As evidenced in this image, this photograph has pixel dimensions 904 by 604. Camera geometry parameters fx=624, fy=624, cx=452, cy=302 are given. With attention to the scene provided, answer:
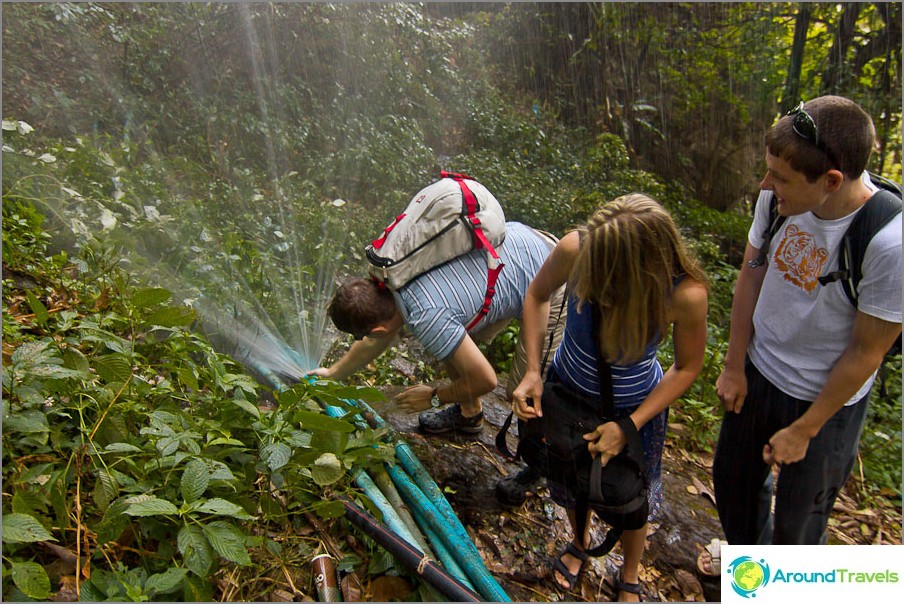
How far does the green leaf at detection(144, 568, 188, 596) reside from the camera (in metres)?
1.86

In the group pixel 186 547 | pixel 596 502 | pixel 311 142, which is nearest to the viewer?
pixel 186 547

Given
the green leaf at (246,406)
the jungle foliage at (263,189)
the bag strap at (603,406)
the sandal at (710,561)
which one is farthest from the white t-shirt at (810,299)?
the green leaf at (246,406)

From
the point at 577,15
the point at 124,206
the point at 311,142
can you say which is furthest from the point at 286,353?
the point at 577,15

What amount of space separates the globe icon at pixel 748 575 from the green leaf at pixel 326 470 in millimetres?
1430

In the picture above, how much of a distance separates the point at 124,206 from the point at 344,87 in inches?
119

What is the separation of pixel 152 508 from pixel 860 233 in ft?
7.29

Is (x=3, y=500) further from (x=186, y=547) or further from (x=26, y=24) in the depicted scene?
(x=26, y=24)

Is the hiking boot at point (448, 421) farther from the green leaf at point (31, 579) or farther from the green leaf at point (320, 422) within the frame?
the green leaf at point (31, 579)

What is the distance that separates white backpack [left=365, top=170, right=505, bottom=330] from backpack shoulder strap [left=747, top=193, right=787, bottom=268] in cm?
101

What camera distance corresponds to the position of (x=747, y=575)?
2102 mm

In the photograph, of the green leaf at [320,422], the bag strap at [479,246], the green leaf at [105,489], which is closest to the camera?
the green leaf at [105,489]

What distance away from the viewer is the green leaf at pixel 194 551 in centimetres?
188

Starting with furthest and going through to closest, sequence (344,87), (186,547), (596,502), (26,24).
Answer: (344,87) < (26,24) < (596,502) < (186,547)

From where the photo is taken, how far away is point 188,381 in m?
2.32
